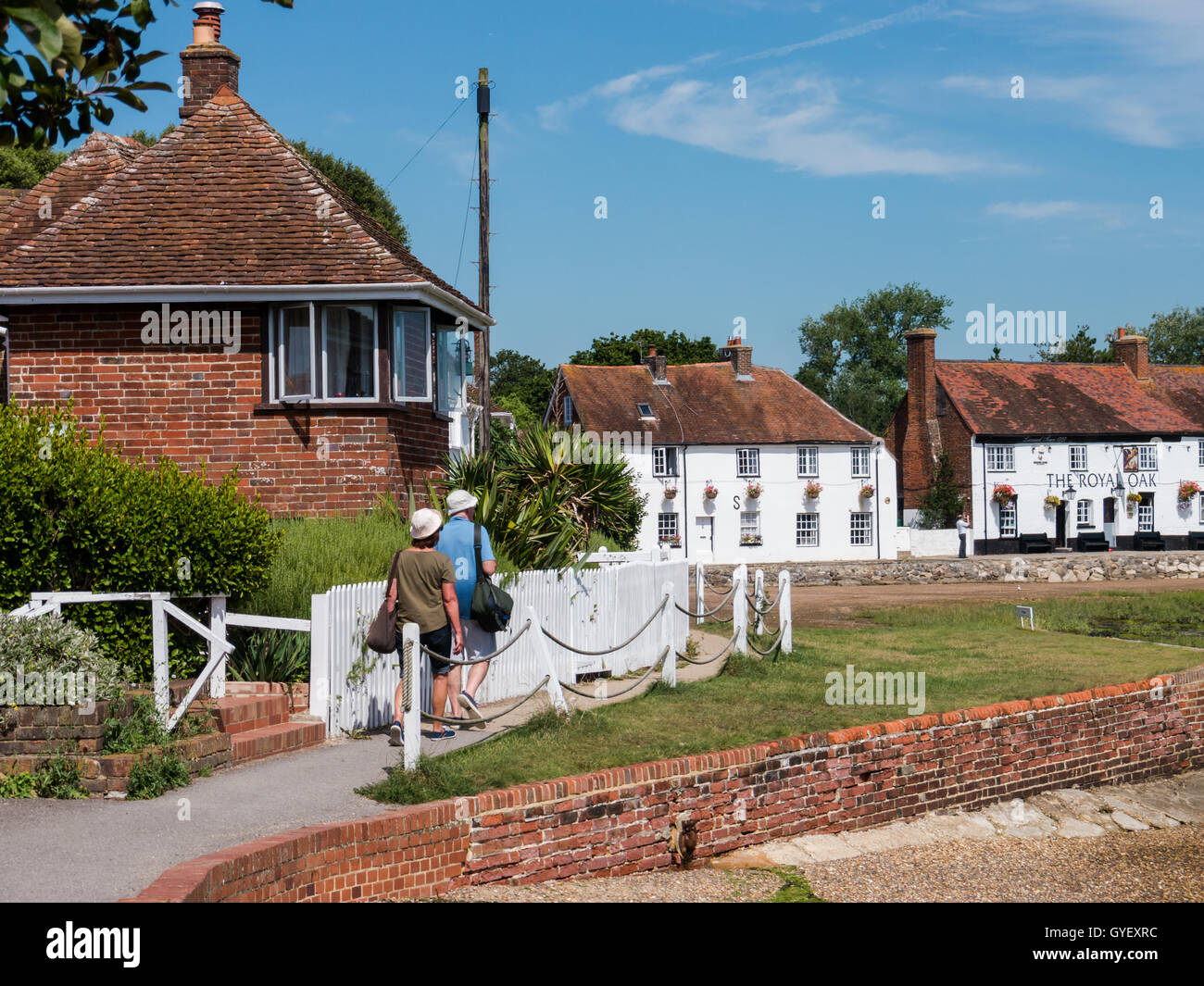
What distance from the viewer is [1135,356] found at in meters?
62.6

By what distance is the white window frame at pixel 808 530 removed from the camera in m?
55.1

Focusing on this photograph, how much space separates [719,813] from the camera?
10.1m

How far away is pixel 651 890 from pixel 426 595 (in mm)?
2828

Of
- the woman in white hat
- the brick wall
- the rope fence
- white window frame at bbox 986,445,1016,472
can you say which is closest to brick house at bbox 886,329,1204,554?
white window frame at bbox 986,445,1016,472

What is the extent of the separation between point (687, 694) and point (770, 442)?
1657 inches

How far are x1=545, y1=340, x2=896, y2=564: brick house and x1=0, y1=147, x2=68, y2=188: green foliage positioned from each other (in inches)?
879

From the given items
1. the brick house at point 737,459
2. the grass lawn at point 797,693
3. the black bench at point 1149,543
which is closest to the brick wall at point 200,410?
the grass lawn at point 797,693

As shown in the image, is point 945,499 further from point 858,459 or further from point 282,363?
point 282,363

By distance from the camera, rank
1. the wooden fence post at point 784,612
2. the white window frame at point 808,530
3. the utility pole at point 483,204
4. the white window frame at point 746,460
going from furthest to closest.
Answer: the white window frame at point 808,530
the white window frame at point 746,460
the utility pole at point 483,204
the wooden fence post at point 784,612

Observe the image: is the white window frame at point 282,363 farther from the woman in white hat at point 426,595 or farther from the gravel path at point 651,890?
the gravel path at point 651,890

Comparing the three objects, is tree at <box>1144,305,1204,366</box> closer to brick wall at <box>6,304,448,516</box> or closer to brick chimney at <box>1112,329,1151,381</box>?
brick chimney at <box>1112,329,1151,381</box>

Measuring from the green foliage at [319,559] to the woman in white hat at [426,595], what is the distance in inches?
77.3
